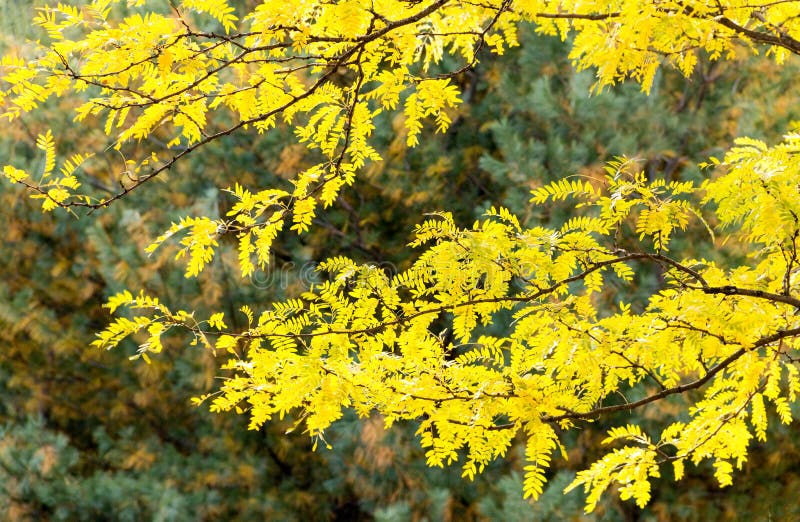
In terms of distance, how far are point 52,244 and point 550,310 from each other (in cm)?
623

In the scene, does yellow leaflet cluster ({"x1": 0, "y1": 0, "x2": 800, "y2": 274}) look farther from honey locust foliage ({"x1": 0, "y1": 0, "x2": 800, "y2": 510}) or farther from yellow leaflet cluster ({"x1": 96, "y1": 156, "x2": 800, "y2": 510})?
yellow leaflet cluster ({"x1": 96, "y1": 156, "x2": 800, "y2": 510})

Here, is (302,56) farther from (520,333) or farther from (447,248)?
(520,333)

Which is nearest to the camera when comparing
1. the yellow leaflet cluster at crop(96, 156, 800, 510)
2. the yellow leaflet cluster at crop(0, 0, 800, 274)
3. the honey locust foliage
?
the yellow leaflet cluster at crop(0, 0, 800, 274)

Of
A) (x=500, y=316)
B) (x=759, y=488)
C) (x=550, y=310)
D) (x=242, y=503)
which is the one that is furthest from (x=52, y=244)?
(x=550, y=310)

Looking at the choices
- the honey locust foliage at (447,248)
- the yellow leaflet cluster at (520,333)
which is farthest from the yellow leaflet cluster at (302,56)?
the yellow leaflet cluster at (520,333)

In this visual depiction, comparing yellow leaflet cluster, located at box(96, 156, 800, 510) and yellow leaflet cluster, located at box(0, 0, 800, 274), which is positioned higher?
yellow leaflet cluster, located at box(0, 0, 800, 274)

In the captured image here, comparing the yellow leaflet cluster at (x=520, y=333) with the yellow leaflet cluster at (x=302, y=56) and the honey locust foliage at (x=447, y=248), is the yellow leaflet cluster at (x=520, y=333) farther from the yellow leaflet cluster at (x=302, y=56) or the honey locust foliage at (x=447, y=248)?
the yellow leaflet cluster at (x=302, y=56)

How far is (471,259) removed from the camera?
220 centimetres

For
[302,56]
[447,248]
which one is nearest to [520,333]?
[447,248]

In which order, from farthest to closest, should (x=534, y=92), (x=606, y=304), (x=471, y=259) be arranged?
(x=534, y=92), (x=606, y=304), (x=471, y=259)

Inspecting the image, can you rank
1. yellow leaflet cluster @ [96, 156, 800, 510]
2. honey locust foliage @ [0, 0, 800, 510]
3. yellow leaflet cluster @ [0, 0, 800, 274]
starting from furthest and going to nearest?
yellow leaflet cluster @ [96, 156, 800, 510], honey locust foliage @ [0, 0, 800, 510], yellow leaflet cluster @ [0, 0, 800, 274]

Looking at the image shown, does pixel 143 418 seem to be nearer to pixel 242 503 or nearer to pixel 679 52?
pixel 242 503

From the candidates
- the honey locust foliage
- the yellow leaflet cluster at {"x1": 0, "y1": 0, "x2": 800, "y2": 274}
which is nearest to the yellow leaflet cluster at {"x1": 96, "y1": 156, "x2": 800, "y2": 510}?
the honey locust foliage

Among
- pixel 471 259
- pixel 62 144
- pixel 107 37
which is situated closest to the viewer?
pixel 107 37
